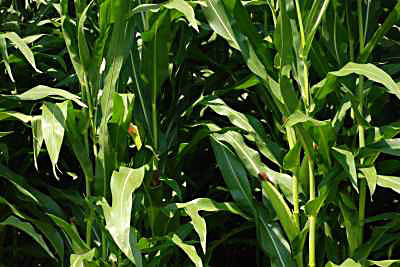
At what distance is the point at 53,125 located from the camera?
1.45m

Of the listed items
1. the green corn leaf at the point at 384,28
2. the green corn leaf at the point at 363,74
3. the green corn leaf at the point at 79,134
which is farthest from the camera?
the green corn leaf at the point at 79,134

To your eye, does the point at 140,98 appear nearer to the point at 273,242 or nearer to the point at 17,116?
the point at 17,116

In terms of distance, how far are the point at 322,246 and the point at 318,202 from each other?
0.60ft

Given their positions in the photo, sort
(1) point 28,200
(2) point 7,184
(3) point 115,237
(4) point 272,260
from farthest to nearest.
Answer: (2) point 7,184 → (1) point 28,200 → (4) point 272,260 → (3) point 115,237

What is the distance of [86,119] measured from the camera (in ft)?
5.03

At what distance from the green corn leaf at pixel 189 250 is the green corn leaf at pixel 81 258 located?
7.0 inches

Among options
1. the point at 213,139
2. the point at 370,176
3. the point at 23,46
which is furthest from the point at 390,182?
the point at 23,46

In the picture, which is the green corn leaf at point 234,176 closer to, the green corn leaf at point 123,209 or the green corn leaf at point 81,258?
the green corn leaf at point 123,209

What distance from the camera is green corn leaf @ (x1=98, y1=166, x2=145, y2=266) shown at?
4.34 ft

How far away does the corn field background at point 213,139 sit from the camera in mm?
1403

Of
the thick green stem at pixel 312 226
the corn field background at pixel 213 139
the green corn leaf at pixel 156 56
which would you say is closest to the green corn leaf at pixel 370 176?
the corn field background at pixel 213 139

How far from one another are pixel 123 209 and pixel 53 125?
25cm

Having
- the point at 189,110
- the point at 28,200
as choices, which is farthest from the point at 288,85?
the point at 28,200

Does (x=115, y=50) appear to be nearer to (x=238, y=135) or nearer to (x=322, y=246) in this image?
(x=238, y=135)
